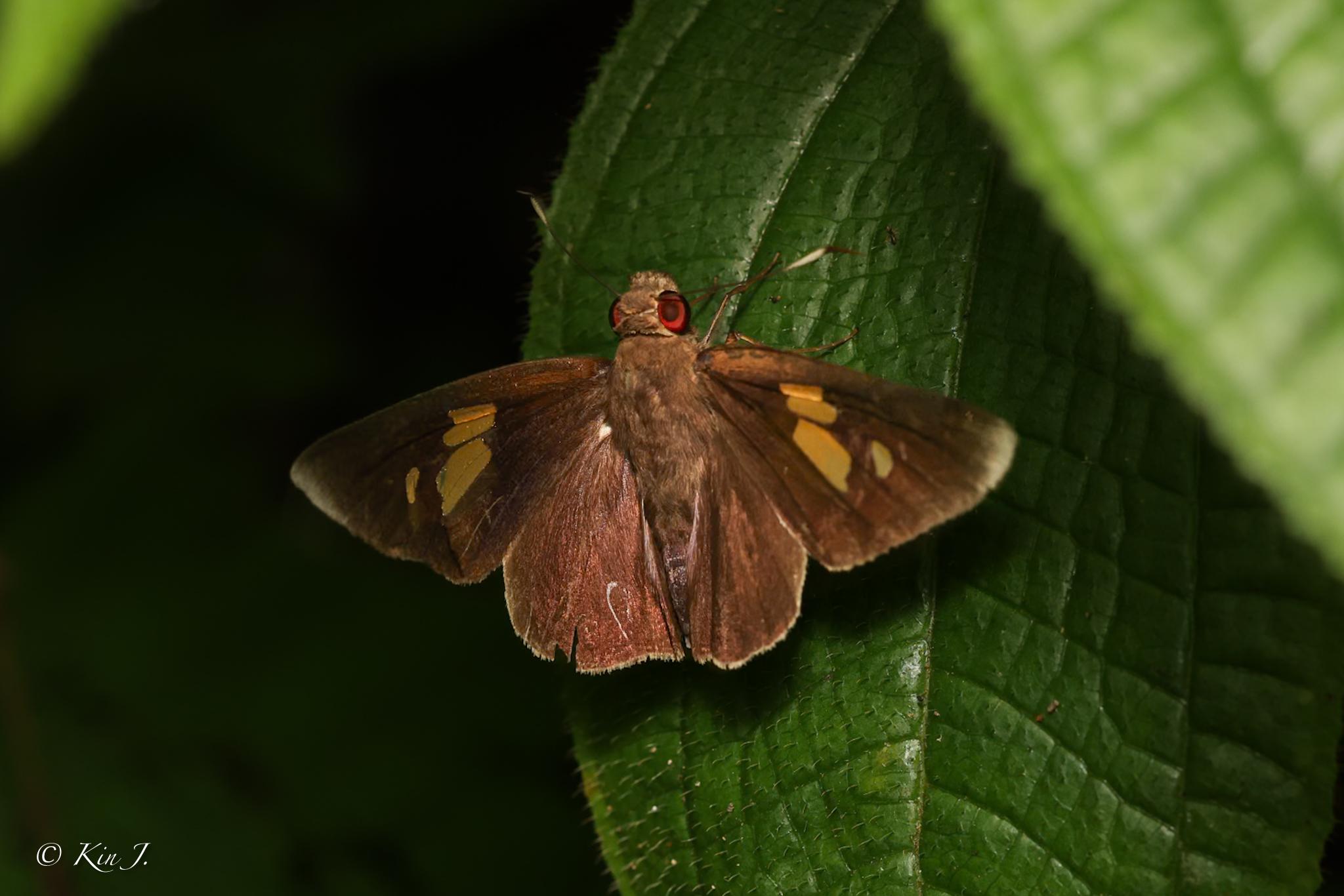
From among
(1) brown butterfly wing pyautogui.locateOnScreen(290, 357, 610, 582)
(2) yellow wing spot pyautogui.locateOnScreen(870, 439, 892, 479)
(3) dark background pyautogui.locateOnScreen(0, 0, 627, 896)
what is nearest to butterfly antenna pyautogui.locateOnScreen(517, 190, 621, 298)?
(1) brown butterfly wing pyautogui.locateOnScreen(290, 357, 610, 582)

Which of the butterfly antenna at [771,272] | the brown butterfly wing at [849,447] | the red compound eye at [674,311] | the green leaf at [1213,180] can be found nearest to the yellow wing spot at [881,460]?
the brown butterfly wing at [849,447]

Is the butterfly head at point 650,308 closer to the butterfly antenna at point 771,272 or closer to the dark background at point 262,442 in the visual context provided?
the butterfly antenna at point 771,272

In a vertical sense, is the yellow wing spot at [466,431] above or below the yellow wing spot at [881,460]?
above

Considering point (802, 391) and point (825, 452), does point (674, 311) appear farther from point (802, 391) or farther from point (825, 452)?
point (825, 452)

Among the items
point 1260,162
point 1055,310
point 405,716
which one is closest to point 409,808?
point 405,716

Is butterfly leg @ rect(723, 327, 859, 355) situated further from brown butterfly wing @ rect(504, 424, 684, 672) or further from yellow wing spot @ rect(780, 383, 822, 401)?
brown butterfly wing @ rect(504, 424, 684, 672)
